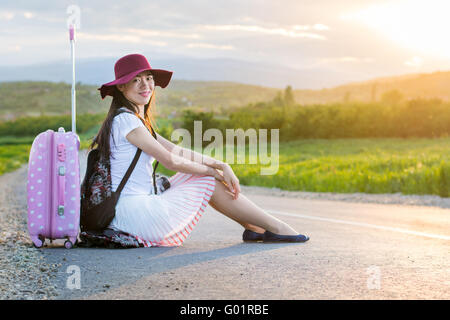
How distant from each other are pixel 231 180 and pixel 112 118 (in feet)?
4.06

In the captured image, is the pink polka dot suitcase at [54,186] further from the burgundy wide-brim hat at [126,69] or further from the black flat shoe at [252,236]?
the black flat shoe at [252,236]

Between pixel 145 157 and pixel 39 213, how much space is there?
106cm

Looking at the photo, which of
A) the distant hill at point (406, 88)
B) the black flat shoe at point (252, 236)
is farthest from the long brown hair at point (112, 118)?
the distant hill at point (406, 88)

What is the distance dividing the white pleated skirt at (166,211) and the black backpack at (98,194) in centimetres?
8

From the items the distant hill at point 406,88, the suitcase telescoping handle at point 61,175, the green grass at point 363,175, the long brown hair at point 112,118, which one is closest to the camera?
the suitcase telescoping handle at point 61,175

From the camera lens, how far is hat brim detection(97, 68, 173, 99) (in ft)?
19.3

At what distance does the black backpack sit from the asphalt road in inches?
10.6

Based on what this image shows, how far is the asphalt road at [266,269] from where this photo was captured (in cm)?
423

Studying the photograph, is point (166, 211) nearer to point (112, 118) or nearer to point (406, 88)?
point (112, 118)

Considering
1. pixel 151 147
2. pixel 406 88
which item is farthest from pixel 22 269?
pixel 406 88

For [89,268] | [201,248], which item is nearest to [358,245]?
[201,248]

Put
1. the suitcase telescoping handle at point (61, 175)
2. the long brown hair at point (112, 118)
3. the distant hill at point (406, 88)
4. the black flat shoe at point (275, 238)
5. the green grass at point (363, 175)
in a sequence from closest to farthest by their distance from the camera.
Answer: the suitcase telescoping handle at point (61, 175)
the long brown hair at point (112, 118)
the black flat shoe at point (275, 238)
the green grass at point (363, 175)
the distant hill at point (406, 88)
